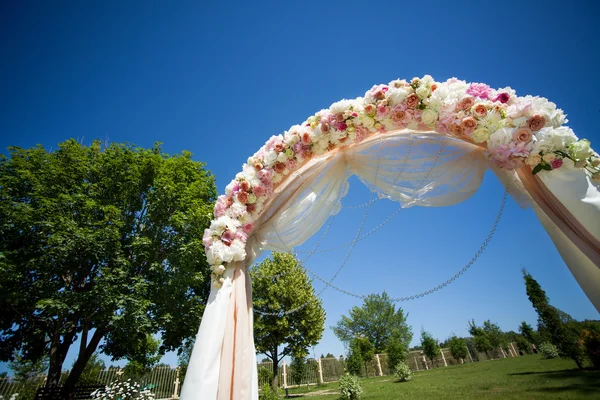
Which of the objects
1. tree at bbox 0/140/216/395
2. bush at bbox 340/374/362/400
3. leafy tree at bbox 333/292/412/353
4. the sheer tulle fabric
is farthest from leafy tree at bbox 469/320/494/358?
the sheer tulle fabric

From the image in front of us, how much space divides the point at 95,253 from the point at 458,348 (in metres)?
28.1

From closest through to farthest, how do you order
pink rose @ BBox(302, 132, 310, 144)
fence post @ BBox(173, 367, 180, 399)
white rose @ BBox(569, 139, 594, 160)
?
1. white rose @ BBox(569, 139, 594, 160)
2. pink rose @ BBox(302, 132, 310, 144)
3. fence post @ BBox(173, 367, 180, 399)

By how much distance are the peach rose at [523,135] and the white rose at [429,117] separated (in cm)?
71

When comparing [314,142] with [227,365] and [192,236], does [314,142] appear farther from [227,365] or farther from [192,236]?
[192,236]

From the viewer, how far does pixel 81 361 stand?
→ 937 cm

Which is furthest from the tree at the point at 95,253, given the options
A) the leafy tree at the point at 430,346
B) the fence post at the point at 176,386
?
the leafy tree at the point at 430,346

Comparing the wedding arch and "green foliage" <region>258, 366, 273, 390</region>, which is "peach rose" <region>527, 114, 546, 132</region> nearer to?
the wedding arch

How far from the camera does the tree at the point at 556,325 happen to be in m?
10.3

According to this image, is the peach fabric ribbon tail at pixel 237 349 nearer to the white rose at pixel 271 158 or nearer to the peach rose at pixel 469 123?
the white rose at pixel 271 158

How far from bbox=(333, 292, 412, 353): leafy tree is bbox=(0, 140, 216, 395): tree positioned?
25749 millimetres

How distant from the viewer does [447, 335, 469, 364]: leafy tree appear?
23.3 meters

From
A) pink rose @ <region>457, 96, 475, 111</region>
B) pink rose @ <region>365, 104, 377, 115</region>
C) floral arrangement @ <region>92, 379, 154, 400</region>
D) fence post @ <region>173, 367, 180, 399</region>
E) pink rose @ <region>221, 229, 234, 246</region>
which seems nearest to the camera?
pink rose @ <region>457, 96, 475, 111</region>

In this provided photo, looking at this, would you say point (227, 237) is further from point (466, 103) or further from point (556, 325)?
point (556, 325)

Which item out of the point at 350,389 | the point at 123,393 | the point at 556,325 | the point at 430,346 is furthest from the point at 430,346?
the point at 123,393
